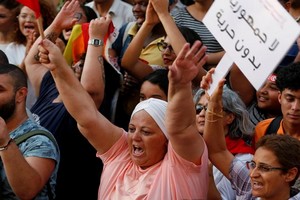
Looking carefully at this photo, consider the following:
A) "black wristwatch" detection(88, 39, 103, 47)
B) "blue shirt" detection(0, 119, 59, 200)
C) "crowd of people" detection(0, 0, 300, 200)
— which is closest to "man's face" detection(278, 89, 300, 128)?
"crowd of people" detection(0, 0, 300, 200)

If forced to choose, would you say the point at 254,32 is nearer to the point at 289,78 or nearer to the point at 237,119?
the point at 289,78

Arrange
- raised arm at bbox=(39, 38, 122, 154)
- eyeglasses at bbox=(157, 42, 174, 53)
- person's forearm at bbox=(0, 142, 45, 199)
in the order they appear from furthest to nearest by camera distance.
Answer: eyeglasses at bbox=(157, 42, 174, 53) → raised arm at bbox=(39, 38, 122, 154) → person's forearm at bbox=(0, 142, 45, 199)

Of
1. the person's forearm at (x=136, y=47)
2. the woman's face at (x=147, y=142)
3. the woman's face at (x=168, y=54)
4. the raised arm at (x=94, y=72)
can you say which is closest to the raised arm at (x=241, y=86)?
the woman's face at (x=168, y=54)

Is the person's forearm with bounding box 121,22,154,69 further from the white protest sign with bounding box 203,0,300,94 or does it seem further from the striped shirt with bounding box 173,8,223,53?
the white protest sign with bounding box 203,0,300,94

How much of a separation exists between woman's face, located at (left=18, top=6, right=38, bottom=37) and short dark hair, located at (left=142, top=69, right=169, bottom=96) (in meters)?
1.61

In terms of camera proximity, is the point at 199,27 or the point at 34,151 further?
the point at 199,27

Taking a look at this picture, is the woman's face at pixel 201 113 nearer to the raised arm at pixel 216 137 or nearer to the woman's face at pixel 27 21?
the raised arm at pixel 216 137

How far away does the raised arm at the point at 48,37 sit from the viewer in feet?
19.8

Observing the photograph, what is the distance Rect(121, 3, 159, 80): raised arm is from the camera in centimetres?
613

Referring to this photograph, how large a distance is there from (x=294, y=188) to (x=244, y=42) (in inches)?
30.0

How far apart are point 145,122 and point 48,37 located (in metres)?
1.62

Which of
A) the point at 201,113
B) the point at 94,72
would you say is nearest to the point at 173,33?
the point at 94,72

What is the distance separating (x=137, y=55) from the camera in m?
6.16

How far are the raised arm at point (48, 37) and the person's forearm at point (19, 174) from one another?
4.74 feet
